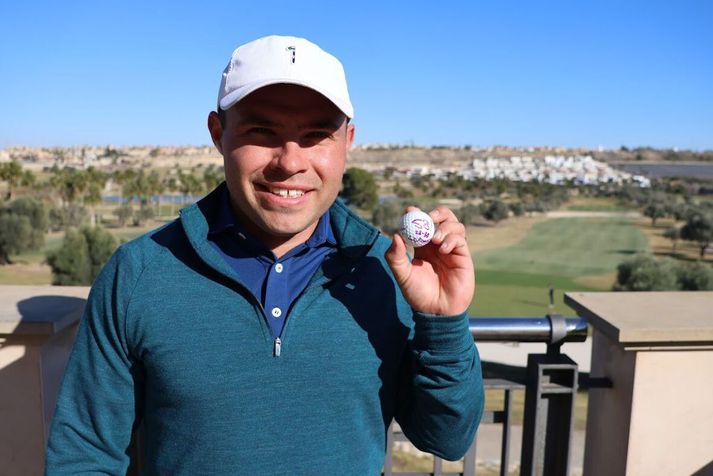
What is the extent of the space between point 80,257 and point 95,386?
1419 inches

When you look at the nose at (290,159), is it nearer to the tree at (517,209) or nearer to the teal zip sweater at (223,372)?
the teal zip sweater at (223,372)

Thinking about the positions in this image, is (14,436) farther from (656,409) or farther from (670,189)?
(670,189)

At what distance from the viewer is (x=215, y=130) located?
165 centimetres

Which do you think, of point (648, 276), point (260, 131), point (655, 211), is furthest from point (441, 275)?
point (655, 211)

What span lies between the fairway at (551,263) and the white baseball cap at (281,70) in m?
25.5

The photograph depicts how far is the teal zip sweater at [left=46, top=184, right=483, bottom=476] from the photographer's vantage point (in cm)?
150

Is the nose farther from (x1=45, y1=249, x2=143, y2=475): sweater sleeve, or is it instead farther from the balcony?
the balcony

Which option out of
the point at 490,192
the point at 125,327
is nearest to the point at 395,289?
the point at 125,327

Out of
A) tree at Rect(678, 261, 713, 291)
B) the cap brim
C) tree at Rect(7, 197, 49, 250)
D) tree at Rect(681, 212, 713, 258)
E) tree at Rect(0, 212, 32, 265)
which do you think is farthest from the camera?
tree at Rect(681, 212, 713, 258)

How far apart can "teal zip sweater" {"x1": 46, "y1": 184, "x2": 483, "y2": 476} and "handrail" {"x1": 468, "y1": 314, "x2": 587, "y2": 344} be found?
1.44 ft

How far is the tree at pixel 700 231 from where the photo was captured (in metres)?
49.2

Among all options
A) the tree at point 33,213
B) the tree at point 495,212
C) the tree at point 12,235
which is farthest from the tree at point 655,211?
the tree at point 12,235

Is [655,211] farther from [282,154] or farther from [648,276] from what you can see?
[282,154]

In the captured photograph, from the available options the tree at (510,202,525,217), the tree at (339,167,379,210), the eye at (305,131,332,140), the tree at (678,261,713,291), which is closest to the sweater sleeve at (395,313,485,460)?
the eye at (305,131,332,140)
